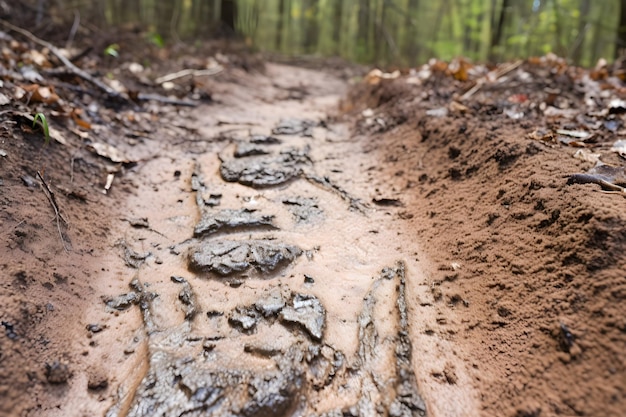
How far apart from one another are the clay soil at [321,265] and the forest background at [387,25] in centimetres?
556

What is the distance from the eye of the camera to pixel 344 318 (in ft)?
6.32

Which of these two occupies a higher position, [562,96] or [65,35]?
[65,35]

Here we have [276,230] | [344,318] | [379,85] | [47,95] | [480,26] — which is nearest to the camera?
[344,318]

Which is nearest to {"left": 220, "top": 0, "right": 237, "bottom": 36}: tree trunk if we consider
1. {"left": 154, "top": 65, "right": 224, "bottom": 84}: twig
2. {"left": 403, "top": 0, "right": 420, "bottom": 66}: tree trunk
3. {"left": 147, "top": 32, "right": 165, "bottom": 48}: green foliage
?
{"left": 147, "top": 32, "right": 165, "bottom": 48}: green foliage

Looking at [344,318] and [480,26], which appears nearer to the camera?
[344,318]

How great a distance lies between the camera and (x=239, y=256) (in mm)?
2287

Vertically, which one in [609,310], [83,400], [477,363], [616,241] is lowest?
[83,400]

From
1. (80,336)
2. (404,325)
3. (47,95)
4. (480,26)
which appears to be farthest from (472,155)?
(480,26)

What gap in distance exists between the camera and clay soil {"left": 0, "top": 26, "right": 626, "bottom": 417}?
1.51 metres

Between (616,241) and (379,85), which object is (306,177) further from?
(379,85)

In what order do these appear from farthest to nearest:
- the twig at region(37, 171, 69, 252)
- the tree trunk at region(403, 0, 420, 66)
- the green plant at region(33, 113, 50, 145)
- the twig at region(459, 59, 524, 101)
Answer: the tree trunk at region(403, 0, 420, 66) → the twig at region(459, 59, 524, 101) → the green plant at region(33, 113, 50, 145) → the twig at region(37, 171, 69, 252)

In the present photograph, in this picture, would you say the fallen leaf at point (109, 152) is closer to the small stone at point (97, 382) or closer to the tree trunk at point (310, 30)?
the small stone at point (97, 382)

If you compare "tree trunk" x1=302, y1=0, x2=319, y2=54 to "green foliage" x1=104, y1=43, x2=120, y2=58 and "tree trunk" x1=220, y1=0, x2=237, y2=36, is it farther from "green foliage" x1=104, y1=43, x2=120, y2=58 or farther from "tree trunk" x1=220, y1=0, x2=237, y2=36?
"green foliage" x1=104, y1=43, x2=120, y2=58

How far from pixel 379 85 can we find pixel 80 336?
458 cm
